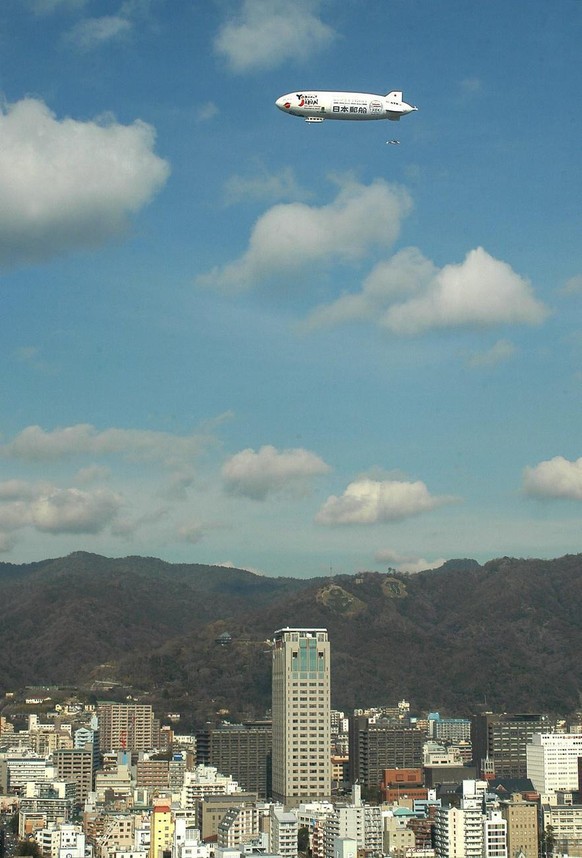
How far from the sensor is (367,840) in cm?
5150

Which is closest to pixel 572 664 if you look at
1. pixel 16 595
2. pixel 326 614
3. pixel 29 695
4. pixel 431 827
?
pixel 326 614

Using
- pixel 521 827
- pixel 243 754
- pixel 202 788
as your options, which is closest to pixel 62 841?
pixel 202 788

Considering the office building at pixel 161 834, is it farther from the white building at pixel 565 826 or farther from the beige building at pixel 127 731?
the beige building at pixel 127 731

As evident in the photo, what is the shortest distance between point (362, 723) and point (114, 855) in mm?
37853

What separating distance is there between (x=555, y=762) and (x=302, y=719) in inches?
697

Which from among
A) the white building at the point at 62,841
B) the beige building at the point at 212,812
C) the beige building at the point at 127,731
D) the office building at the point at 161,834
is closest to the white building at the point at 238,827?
the office building at the point at 161,834

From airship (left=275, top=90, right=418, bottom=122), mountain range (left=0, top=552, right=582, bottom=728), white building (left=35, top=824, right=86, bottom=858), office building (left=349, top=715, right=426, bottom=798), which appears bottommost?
white building (left=35, top=824, right=86, bottom=858)

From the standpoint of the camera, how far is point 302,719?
70.3 metres

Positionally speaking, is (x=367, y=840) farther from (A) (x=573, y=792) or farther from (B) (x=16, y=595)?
(B) (x=16, y=595)

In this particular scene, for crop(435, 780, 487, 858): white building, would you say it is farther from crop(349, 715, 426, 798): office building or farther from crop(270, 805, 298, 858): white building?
crop(349, 715, 426, 798): office building

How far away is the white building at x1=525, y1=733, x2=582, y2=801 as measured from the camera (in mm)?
78312

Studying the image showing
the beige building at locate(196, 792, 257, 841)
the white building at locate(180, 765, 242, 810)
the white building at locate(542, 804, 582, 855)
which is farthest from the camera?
the white building at locate(180, 765, 242, 810)

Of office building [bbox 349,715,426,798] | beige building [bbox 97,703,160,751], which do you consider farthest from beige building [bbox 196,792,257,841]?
beige building [bbox 97,703,160,751]

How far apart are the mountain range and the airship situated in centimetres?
8473
